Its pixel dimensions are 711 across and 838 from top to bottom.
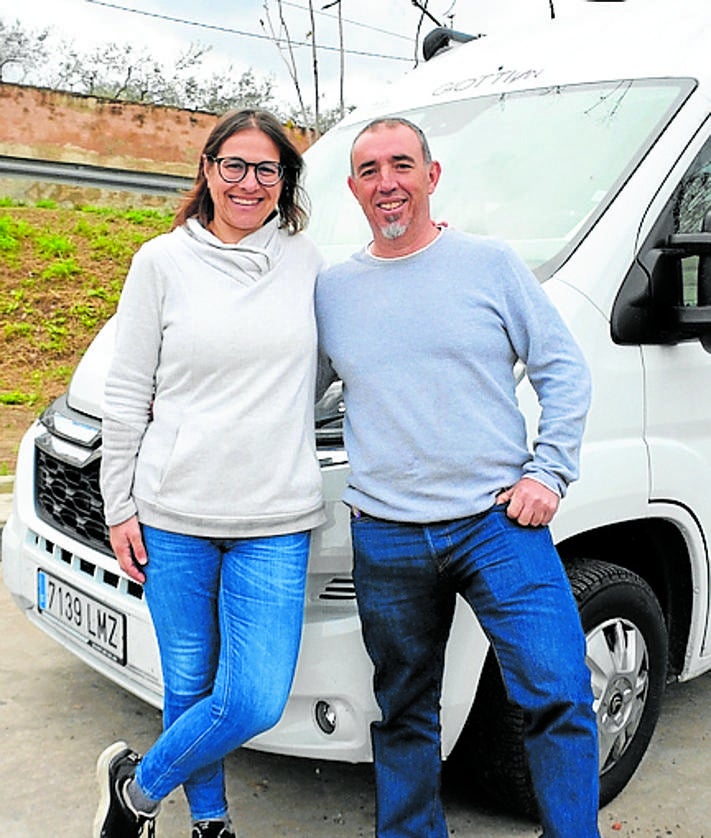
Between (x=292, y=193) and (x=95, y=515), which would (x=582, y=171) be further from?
(x=95, y=515)

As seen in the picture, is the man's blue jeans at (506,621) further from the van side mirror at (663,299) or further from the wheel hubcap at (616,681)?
the van side mirror at (663,299)

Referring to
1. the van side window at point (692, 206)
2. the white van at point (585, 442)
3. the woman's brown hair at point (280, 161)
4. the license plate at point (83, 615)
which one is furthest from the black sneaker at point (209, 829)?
the van side window at point (692, 206)

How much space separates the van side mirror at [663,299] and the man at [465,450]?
1.59 feet

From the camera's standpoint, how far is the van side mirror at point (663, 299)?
293 centimetres

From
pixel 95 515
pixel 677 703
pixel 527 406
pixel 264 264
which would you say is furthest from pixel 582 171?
pixel 677 703

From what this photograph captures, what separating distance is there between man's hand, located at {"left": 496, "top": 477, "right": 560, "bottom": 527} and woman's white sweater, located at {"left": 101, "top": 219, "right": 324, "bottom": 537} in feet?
1.58

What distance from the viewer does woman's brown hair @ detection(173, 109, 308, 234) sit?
2.68m

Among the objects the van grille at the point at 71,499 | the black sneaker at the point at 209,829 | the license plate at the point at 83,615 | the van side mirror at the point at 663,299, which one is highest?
the van side mirror at the point at 663,299

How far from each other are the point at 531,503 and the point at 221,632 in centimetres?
82

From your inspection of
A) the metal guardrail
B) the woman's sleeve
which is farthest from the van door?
the metal guardrail

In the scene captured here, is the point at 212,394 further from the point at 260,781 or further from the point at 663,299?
the point at 260,781

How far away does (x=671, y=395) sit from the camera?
10.2ft

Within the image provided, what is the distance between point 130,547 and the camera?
2709 mm

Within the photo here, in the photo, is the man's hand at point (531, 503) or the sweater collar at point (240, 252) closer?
the man's hand at point (531, 503)
